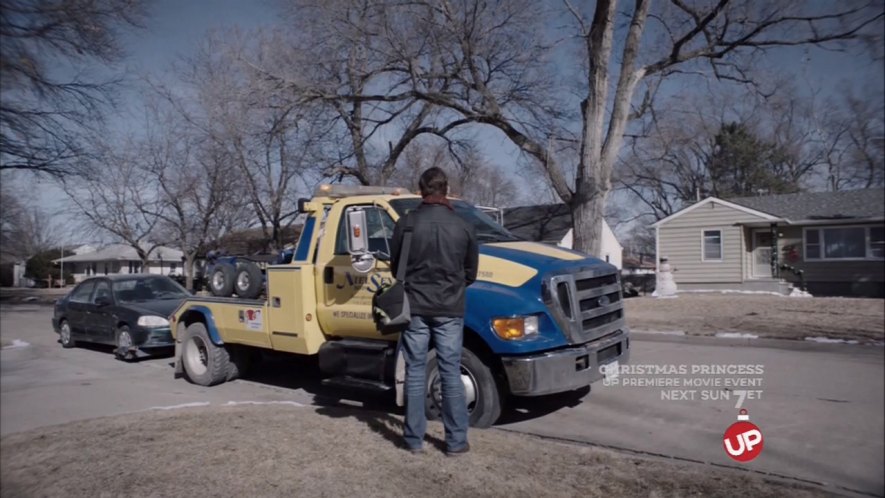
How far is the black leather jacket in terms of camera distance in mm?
4148

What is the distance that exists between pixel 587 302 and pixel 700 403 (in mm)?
1340

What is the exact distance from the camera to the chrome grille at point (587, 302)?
4.84m

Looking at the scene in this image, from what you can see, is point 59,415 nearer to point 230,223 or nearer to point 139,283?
point 230,223

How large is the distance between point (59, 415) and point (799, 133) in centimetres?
442

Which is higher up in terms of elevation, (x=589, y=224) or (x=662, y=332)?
(x=589, y=224)

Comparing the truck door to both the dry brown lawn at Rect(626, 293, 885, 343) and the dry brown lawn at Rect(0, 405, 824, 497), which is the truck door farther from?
the dry brown lawn at Rect(626, 293, 885, 343)

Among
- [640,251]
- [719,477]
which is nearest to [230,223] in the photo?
[719,477]

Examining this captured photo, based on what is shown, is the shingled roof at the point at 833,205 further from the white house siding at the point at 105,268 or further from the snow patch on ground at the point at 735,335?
the white house siding at the point at 105,268

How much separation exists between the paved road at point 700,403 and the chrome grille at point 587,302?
0.60 m

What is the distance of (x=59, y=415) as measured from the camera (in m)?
3.72

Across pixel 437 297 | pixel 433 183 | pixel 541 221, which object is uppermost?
pixel 541 221

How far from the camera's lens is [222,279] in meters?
7.27

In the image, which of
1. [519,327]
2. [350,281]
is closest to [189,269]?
[350,281]

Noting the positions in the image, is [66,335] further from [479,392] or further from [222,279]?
[479,392]
